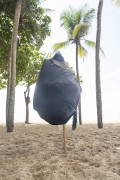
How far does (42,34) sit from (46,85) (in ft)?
47.3

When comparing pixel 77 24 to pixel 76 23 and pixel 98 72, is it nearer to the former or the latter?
pixel 76 23

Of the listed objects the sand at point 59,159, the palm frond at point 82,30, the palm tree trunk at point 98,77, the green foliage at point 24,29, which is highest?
the palm frond at point 82,30

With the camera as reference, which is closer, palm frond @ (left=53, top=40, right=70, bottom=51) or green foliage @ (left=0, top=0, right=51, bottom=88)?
green foliage @ (left=0, top=0, right=51, bottom=88)

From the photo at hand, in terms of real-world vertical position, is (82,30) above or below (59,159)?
above

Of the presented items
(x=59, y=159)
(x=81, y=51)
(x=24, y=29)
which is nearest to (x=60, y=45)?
(x=81, y=51)

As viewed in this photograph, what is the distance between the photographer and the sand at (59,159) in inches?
196

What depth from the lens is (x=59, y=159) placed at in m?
5.90

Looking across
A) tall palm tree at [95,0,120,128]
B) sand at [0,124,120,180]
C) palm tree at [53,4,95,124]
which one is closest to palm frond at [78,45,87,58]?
palm tree at [53,4,95,124]

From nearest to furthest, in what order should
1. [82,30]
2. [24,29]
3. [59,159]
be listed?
[59,159] → [24,29] → [82,30]

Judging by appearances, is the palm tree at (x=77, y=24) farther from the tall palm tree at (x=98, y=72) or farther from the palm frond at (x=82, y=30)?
the tall palm tree at (x=98, y=72)

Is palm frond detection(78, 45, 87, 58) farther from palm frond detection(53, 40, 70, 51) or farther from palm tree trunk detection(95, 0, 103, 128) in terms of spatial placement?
palm tree trunk detection(95, 0, 103, 128)

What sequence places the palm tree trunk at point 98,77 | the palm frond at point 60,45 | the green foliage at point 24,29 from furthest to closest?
the palm frond at point 60,45 < the green foliage at point 24,29 < the palm tree trunk at point 98,77

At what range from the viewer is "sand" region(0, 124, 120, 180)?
16.3 feet

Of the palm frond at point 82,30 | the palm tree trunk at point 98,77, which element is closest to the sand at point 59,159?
the palm tree trunk at point 98,77
